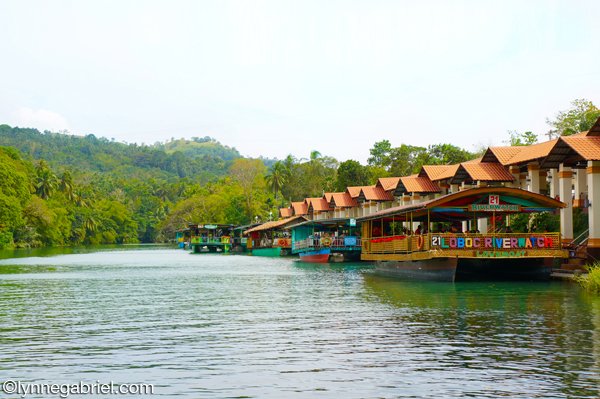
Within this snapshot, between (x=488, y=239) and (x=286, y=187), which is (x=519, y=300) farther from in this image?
(x=286, y=187)

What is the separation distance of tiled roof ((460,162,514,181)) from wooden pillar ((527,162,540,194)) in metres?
2.95

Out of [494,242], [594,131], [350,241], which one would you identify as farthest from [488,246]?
[350,241]

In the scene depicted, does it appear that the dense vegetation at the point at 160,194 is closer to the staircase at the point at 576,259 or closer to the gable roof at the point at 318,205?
the gable roof at the point at 318,205

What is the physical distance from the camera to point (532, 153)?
136 feet

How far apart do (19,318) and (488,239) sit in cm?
1804

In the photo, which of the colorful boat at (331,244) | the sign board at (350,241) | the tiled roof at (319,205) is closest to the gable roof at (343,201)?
the tiled roof at (319,205)

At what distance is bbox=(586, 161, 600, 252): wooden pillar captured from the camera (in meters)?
31.7

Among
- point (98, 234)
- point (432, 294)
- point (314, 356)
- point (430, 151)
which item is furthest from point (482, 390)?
point (98, 234)

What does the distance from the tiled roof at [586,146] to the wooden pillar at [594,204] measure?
56cm

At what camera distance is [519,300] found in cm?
2478

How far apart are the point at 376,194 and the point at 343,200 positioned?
9.81 m

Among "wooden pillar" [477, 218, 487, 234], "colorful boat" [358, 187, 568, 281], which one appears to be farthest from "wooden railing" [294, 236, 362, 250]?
"colorful boat" [358, 187, 568, 281]

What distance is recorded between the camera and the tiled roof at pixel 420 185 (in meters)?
54.6

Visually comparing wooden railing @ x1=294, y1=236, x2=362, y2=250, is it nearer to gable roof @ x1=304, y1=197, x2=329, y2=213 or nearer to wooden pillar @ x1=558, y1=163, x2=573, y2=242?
gable roof @ x1=304, y1=197, x2=329, y2=213
